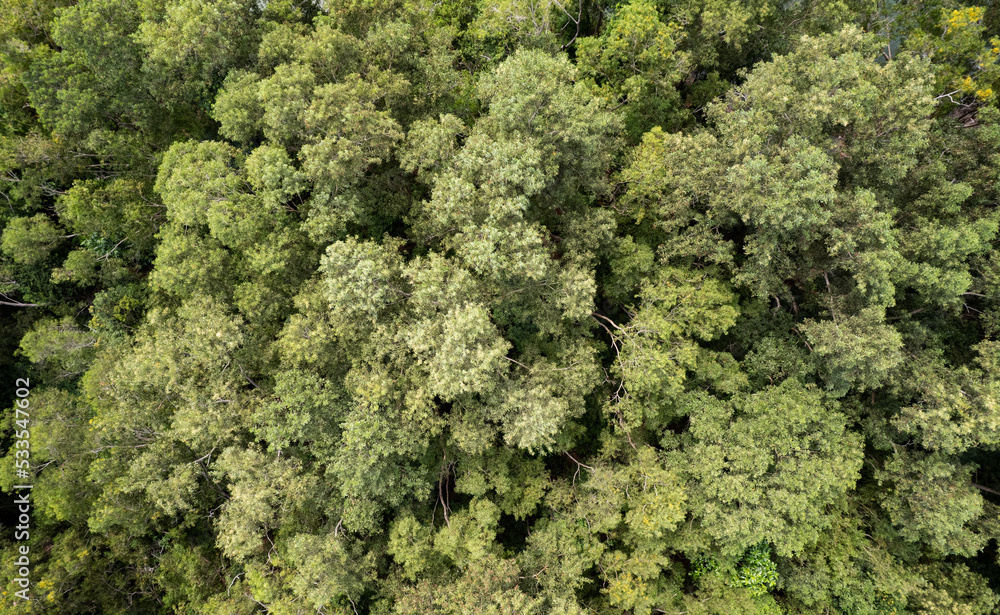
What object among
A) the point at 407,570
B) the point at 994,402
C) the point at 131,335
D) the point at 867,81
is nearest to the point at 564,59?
the point at 867,81

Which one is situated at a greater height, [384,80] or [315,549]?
[384,80]

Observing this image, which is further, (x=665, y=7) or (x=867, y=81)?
(x=665, y=7)

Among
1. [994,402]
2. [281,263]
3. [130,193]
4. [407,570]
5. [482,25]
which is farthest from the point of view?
[130,193]

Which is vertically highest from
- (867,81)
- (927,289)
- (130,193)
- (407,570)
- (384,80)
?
(867,81)

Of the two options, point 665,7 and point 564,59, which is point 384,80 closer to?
point 564,59

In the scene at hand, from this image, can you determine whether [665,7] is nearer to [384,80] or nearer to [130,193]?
[384,80]

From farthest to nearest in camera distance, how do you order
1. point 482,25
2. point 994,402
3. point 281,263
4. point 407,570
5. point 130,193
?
point 130,193
point 482,25
point 407,570
point 281,263
point 994,402
